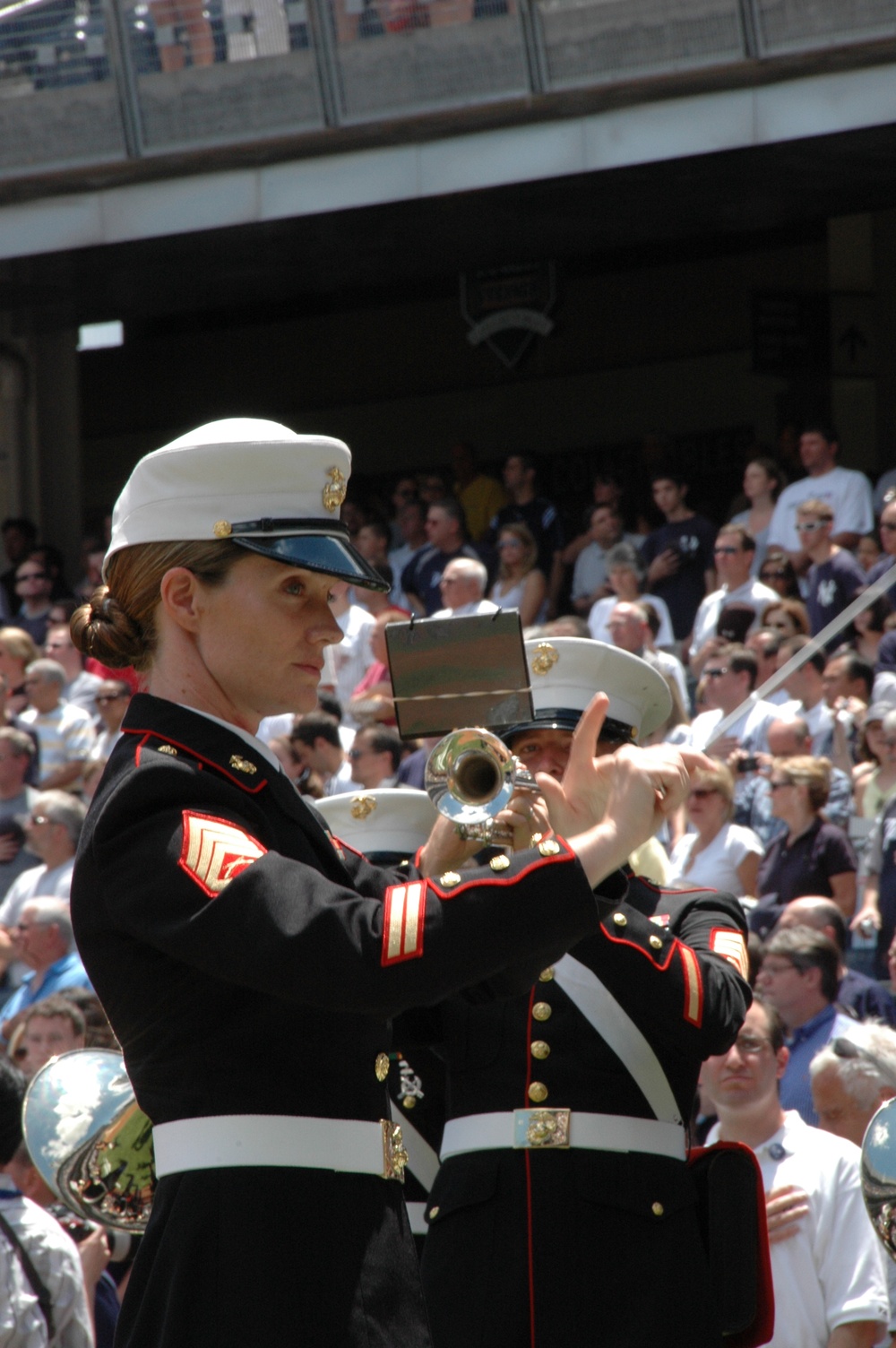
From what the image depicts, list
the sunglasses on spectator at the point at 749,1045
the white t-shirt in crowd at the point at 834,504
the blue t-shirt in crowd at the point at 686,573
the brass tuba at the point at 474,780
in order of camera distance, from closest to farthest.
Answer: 1. the brass tuba at the point at 474,780
2. the sunglasses on spectator at the point at 749,1045
3. the white t-shirt in crowd at the point at 834,504
4. the blue t-shirt in crowd at the point at 686,573

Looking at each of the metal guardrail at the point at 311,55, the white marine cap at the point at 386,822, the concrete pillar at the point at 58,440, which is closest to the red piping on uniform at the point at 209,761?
the white marine cap at the point at 386,822

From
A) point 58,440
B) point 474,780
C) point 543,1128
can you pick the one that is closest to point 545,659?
point 543,1128

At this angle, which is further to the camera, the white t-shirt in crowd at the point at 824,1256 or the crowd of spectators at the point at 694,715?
the crowd of spectators at the point at 694,715

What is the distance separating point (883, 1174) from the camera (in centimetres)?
315

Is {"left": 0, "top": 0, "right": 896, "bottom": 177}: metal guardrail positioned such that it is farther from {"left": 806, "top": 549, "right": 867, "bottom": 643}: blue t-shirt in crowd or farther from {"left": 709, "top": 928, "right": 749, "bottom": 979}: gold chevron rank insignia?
{"left": 709, "top": 928, "right": 749, "bottom": 979}: gold chevron rank insignia

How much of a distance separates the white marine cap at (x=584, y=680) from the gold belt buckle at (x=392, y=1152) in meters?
1.14

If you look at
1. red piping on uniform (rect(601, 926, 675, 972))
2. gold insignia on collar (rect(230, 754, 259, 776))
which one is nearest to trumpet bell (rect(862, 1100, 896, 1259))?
red piping on uniform (rect(601, 926, 675, 972))

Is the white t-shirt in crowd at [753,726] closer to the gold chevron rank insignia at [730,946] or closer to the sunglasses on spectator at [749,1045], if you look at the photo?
the sunglasses on spectator at [749,1045]

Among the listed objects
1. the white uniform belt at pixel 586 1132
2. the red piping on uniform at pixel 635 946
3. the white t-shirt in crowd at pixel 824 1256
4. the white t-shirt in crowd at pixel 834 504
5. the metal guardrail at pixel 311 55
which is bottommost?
the white t-shirt in crowd at pixel 834 504

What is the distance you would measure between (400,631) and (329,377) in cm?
1700

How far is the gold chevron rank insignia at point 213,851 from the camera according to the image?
2.08 m

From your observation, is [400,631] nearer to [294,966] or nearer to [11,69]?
[294,966]

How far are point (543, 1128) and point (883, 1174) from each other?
54 centimetres

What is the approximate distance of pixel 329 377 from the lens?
63.3 ft
